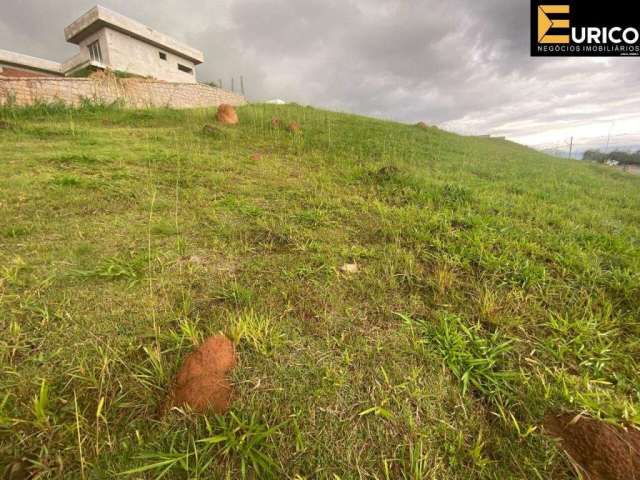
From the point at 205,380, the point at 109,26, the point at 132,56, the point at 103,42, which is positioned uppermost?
the point at 109,26

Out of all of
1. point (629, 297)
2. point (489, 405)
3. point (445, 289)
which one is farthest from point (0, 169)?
point (629, 297)

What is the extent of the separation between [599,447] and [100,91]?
14.5 meters

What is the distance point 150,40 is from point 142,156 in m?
19.5

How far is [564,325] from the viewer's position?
1460mm

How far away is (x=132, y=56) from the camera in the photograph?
16.2 m

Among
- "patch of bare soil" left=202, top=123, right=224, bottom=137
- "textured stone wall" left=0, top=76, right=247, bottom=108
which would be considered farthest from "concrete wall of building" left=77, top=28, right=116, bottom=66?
"patch of bare soil" left=202, top=123, right=224, bottom=137

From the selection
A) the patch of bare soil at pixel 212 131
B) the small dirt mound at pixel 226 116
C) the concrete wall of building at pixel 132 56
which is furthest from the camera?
the concrete wall of building at pixel 132 56

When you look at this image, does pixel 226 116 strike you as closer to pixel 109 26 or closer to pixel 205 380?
pixel 205 380

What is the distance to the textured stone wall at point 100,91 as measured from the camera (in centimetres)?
792

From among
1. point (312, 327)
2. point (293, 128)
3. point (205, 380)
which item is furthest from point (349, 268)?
point (293, 128)

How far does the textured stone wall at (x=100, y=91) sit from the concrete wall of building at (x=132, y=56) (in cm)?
540

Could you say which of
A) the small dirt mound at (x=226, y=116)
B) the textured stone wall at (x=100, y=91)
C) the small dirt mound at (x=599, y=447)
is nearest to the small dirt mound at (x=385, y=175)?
the small dirt mound at (x=599, y=447)

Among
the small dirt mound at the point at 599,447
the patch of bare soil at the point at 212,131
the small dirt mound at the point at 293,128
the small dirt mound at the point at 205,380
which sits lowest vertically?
the small dirt mound at the point at 599,447

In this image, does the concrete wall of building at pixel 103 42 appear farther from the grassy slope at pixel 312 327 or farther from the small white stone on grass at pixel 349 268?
the small white stone on grass at pixel 349 268
